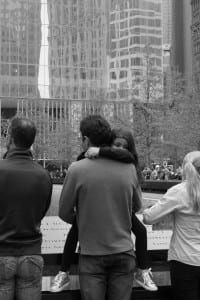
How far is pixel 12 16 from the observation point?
76625 mm

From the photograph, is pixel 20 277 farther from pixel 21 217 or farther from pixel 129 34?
pixel 129 34

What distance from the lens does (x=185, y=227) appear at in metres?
3.63

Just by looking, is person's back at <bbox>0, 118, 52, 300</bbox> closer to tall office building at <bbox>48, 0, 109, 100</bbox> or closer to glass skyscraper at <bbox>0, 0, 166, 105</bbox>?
glass skyscraper at <bbox>0, 0, 166, 105</bbox>

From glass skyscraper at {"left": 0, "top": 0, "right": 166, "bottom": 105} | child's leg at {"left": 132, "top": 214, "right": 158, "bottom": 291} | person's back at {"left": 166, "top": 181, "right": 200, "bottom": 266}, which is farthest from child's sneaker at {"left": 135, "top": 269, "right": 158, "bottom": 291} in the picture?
glass skyscraper at {"left": 0, "top": 0, "right": 166, "bottom": 105}

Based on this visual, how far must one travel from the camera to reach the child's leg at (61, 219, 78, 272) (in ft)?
11.6

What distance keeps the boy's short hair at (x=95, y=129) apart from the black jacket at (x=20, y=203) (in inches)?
17.0

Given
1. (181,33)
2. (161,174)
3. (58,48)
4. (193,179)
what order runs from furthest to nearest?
(181,33) < (58,48) < (161,174) < (193,179)

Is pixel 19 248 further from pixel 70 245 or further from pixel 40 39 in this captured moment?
pixel 40 39

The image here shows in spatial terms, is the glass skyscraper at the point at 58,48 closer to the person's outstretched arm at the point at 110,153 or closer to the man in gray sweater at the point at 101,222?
the person's outstretched arm at the point at 110,153

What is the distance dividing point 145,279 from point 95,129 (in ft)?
4.03

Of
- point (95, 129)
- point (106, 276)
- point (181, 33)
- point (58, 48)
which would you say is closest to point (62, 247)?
point (106, 276)

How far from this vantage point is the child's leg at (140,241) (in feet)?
12.1

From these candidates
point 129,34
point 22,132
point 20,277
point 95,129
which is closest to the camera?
point 20,277

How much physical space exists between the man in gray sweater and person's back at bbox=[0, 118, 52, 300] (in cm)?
25
